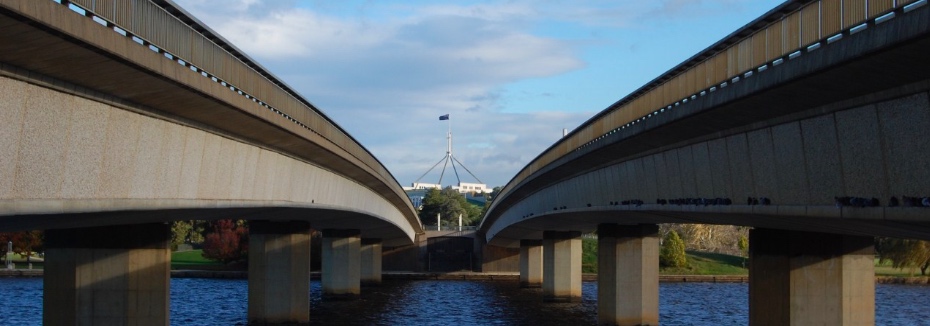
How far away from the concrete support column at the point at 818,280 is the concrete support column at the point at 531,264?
2878 inches

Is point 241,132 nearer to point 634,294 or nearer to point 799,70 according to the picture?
point 799,70

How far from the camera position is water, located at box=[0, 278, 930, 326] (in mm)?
64688

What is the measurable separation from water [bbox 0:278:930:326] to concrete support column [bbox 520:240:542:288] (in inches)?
57.0

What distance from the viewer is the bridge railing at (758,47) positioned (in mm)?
18578

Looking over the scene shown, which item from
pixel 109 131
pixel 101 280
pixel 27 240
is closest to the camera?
pixel 109 131

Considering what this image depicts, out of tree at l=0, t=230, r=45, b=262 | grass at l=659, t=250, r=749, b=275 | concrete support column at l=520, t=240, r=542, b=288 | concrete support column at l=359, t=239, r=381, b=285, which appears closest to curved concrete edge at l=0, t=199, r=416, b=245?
concrete support column at l=359, t=239, r=381, b=285

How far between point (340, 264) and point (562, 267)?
16973 mm

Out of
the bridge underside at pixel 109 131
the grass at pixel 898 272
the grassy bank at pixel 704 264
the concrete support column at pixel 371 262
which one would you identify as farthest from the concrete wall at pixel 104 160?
the grassy bank at pixel 704 264

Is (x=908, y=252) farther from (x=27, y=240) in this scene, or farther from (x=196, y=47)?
(x=196, y=47)

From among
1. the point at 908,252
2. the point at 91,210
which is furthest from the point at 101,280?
the point at 908,252

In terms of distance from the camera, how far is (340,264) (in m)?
85.5

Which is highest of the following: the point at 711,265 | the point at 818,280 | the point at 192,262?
the point at 818,280

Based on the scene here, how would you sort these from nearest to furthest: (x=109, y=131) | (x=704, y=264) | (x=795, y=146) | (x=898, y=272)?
(x=109, y=131) < (x=795, y=146) < (x=898, y=272) < (x=704, y=264)

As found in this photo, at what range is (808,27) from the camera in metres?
20.5
